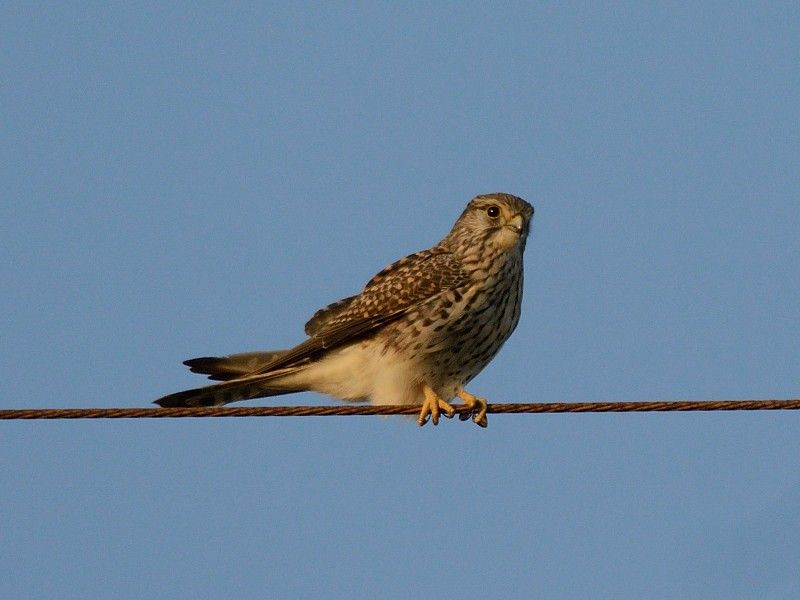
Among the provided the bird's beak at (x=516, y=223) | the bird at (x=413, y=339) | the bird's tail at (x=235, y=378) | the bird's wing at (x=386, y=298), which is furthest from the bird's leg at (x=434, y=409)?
the bird's beak at (x=516, y=223)

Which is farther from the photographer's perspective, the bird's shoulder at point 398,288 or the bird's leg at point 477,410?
the bird's shoulder at point 398,288

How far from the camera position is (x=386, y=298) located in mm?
6945

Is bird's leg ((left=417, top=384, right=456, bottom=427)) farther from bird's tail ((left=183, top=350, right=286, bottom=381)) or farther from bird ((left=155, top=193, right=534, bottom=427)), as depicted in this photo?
bird's tail ((left=183, top=350, right=286, bottom=381))

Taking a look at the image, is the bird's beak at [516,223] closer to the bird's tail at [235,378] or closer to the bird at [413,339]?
the bird at [413,339]

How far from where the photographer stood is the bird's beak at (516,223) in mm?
7121

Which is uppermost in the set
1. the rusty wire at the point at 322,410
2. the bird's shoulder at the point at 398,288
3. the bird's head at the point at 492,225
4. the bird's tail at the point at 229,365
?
the bird's head at the point at 492,225

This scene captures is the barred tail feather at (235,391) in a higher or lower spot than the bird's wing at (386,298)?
lower

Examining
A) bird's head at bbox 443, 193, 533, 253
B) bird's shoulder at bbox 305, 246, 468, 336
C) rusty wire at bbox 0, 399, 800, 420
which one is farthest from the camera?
bird's head at bbox 443, 193, 533, 253

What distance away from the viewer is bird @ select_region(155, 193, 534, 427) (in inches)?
265

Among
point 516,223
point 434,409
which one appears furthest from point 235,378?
point 516,223

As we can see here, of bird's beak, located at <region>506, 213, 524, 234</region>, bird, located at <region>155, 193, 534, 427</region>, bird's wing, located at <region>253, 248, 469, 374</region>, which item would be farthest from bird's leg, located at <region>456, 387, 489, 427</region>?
bird's beak, located at <region>506, 213, 524, 234</region>

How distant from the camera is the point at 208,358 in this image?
6.79 m

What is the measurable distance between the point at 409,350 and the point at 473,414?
Result: 20.0 inches

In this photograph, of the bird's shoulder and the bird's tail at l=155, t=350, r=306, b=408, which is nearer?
the bird's tail at l=155, t=350, r=306, b=408
